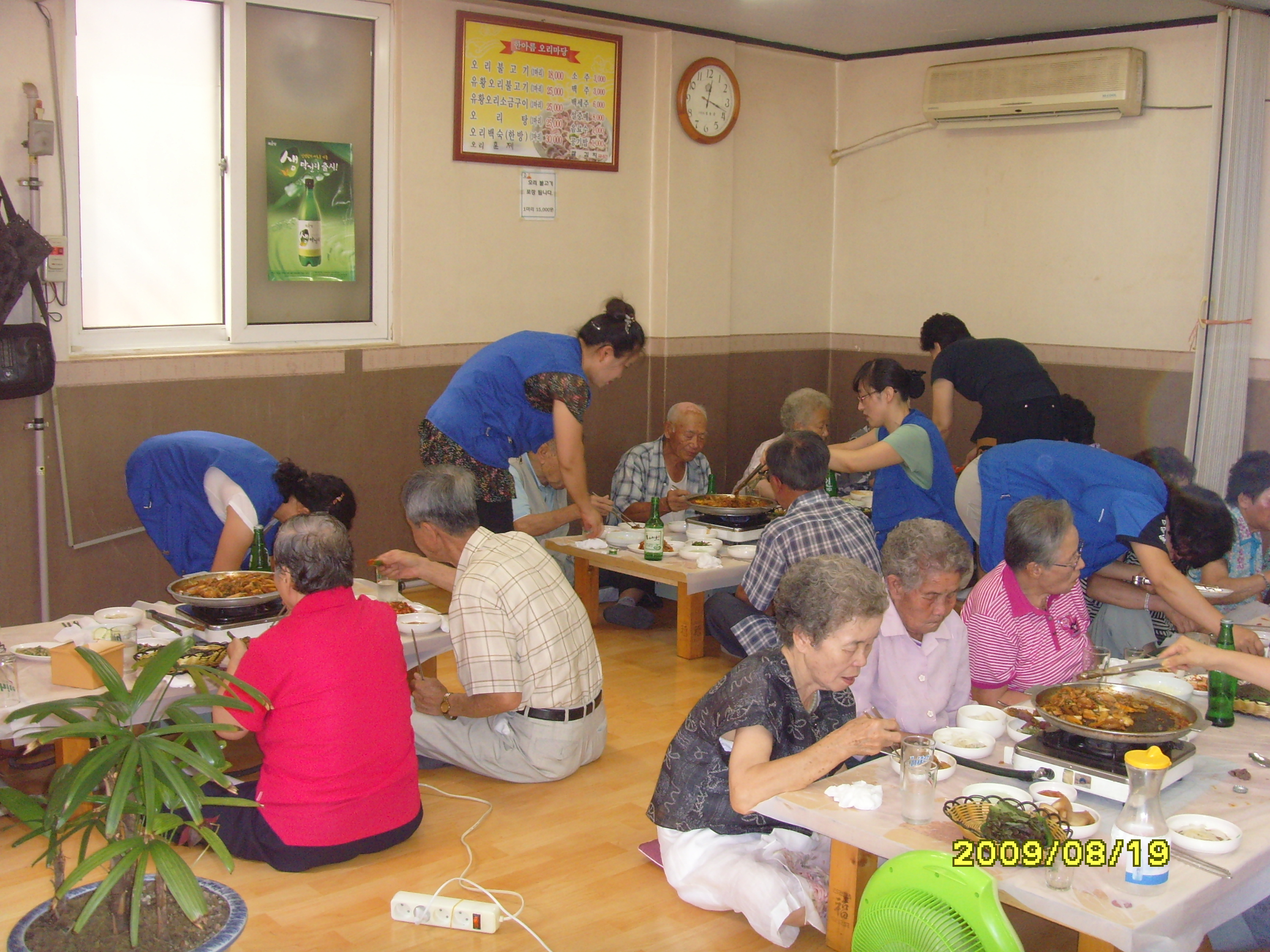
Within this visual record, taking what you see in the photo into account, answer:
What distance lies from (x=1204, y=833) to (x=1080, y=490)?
6.30 ft

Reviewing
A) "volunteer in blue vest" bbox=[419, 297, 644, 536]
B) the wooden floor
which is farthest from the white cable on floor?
"volunteer in blue vest" bbox=[419, 297, 644, 536]

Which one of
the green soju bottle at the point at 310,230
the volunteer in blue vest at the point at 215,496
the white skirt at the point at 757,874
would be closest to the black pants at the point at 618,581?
the green soju bottle at the point at 310,230

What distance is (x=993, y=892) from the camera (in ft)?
6.84

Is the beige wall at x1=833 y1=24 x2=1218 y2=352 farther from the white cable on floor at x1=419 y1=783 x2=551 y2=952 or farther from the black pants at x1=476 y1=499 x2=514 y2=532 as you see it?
the white cable on floor at x1=419 y1=783 x2=551 y2=952

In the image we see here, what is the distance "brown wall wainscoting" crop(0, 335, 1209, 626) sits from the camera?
5.03m

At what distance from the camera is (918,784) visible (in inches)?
97.3

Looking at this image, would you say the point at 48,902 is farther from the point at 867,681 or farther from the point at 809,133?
the point at 809,133

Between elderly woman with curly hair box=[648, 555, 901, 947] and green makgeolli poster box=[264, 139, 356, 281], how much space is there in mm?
3607

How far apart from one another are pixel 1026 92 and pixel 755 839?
5.07 metres

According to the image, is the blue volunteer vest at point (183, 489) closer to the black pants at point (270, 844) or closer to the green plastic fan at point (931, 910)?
the black pants at point (270, 844)

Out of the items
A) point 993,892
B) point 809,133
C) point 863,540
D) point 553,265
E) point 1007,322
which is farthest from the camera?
point 809,133

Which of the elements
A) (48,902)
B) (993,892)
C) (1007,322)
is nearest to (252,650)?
(48,902)

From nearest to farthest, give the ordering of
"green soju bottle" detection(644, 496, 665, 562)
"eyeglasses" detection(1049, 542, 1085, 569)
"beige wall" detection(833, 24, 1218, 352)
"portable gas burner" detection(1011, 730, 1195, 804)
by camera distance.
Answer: "portable gas burner" detection(1011, 730, 1195, 804) < "eyeglasses" detection(1049, 542, 1085, 569) < "green soju bottle" detection(644, 496, 665, 562) < "beige wall" detection(833, 24, 1218, 352)
